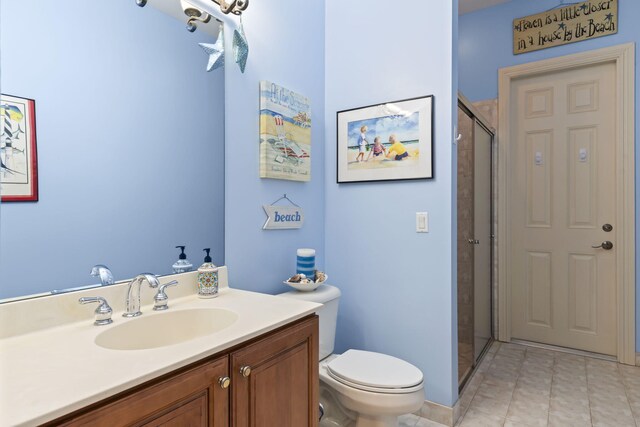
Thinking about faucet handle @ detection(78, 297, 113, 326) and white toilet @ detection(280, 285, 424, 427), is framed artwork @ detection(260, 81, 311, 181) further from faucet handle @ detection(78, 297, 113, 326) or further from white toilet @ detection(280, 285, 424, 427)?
faucet handle @ detection(78, 297, 113, 326)

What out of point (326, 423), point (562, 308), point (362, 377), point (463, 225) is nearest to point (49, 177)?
point (362, 377)

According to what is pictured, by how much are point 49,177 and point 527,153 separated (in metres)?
3.25

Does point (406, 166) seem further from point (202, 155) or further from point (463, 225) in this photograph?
point (202, 155)

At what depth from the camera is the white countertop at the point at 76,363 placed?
2.04 ft

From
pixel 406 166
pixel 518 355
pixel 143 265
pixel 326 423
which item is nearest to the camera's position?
pixel 143 265

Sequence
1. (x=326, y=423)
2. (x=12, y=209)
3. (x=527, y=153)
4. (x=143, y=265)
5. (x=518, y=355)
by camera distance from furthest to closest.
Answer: (x=527, y=153)
(x=518, y=355)
(x=326, y=423)
(x=143, y=265)
(x=12, y=209)

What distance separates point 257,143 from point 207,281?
2.35 ft

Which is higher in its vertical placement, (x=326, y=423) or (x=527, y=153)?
(x=527, y=153)

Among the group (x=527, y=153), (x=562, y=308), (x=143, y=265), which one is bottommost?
(x=562, y=308)

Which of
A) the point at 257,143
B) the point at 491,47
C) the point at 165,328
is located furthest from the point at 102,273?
the point at 491,47

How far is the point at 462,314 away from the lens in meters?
2.20

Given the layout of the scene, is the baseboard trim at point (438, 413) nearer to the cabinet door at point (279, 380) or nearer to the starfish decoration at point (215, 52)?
the cabinet door at point (279, 380)

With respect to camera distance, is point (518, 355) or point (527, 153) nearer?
point (518, 355)

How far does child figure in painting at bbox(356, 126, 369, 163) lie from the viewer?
6.79 feet
